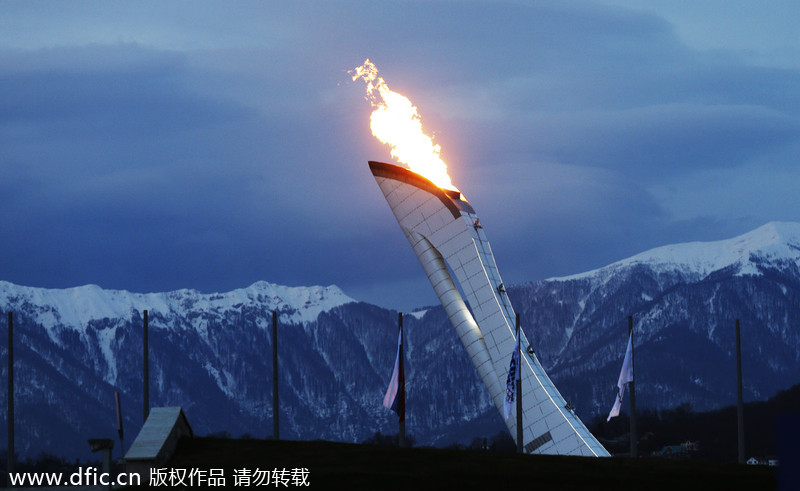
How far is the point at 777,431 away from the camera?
105ft

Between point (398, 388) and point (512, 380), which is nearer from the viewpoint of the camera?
point (398, 388)

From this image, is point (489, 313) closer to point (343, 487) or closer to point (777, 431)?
point (343, 487)

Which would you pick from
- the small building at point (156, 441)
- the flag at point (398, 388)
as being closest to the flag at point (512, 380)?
the flag at point (398, 388)

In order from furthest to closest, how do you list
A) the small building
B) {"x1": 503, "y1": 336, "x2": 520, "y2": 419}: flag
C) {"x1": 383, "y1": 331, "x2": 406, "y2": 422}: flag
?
{"x1": 503, "y1": 336, "x2": 520, "y2": 419}: flag
{"x1": 383, "y1": 331, "x2": 406, "y2": 422}: flag
the small building

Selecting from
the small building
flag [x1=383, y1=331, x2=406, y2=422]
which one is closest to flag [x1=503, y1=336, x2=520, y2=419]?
flag [x1=383, y1=331, x2=406, y2=422]

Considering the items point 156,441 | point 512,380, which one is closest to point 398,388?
point 512,380

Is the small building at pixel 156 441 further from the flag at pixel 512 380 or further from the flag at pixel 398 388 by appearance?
the flag at pixel 512 380

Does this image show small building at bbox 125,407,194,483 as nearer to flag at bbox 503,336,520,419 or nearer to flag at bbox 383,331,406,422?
flag at bbox 383,331,406,422

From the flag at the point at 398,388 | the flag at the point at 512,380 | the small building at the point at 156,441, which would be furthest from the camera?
the flag at the point at 512,380

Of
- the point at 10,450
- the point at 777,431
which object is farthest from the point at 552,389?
the point at 777,431

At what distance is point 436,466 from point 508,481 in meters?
4.46

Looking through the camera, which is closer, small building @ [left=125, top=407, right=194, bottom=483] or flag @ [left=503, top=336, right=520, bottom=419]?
small building @ [left=125, top=407, right=194, bottom=483]

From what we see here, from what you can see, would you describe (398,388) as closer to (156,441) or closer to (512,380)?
(512,380)

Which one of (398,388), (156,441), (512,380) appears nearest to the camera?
(156,441)
